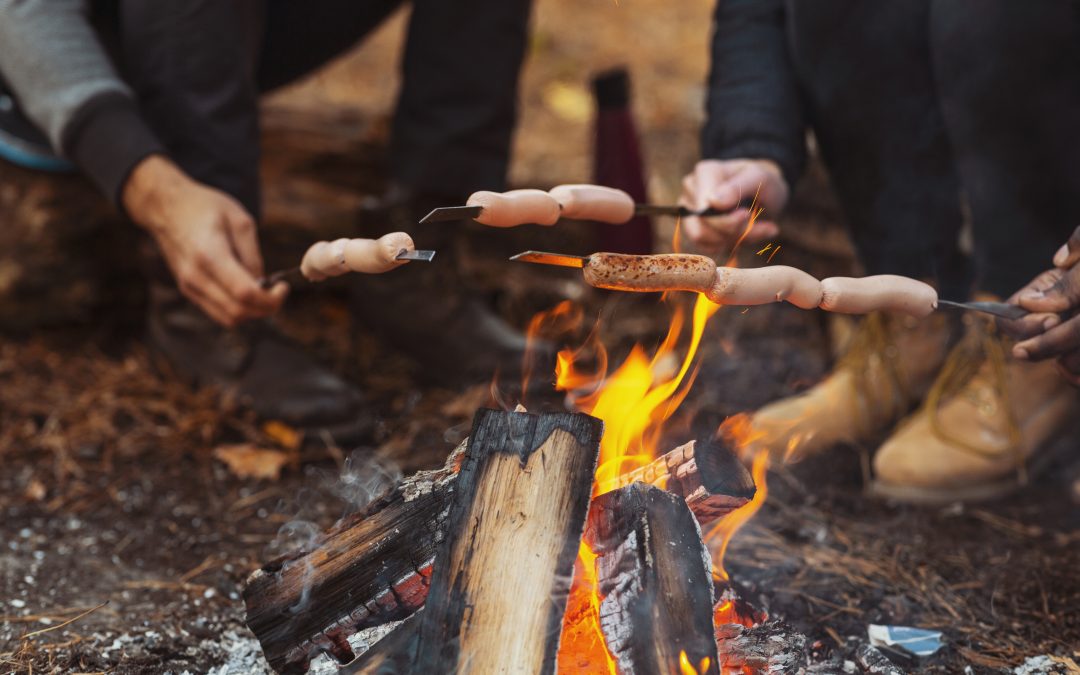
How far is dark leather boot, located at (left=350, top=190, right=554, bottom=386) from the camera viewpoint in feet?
8.99

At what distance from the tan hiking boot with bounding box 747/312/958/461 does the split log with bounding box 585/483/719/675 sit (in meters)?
1.14

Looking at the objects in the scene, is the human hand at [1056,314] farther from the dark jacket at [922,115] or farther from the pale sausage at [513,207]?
the pale sausage at [513,207]

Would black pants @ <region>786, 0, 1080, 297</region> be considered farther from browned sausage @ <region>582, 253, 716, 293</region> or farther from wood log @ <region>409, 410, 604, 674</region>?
wood log @ <region>409, 410, 604, 674</region>

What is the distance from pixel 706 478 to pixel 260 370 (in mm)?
1573

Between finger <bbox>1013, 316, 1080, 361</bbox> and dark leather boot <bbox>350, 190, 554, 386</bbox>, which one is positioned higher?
finger <bbox>1013, 316, 1080, 361</bbox>

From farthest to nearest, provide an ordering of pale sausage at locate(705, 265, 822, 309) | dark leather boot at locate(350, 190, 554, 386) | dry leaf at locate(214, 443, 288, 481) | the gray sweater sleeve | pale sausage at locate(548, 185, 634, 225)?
dark leather boot at locate(350, 190, 554, 386) → dry leaf at locate(214, 443, 288, 481) → the gray sweater sleeve → pale sausage at locate(548, 185, 634, 225) → pale sausage at locate(705, 265, 822, 309)

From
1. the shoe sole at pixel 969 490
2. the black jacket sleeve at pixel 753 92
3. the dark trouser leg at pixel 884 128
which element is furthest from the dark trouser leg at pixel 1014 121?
the shoe sole at pixel 969 490

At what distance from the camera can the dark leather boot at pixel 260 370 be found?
2447mm

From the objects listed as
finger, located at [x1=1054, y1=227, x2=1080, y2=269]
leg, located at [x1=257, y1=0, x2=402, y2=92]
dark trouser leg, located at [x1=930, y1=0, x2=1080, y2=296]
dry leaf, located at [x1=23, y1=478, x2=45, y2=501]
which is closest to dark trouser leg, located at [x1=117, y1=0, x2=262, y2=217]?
leg, located at [x1=257, y1=0, x2=402, y2=92]

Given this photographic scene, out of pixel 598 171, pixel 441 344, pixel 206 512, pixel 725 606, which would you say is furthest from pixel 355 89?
pixel 725 606

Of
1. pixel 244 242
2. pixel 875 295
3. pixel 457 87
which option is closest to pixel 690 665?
pixel 875 295

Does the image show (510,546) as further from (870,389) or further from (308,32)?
(308,32)

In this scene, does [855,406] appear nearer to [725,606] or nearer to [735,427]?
[735,427]

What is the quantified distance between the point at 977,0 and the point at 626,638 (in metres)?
1.63
